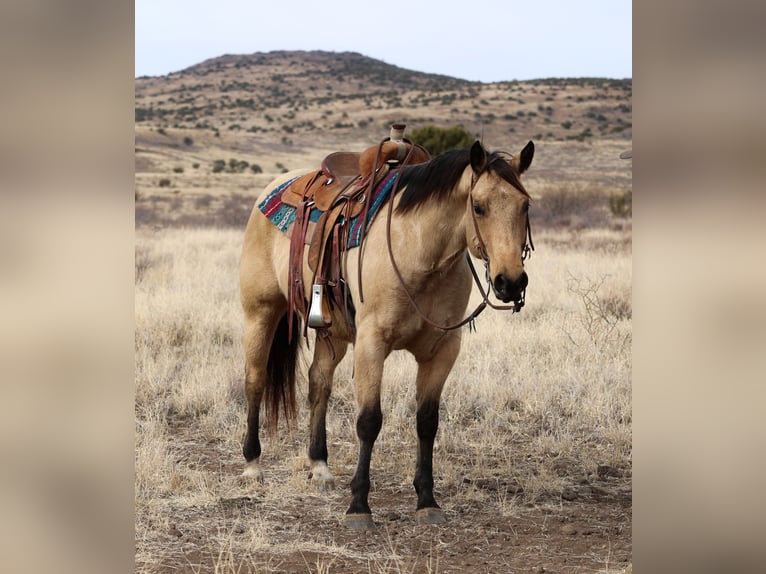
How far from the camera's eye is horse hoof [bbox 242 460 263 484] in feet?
18.7

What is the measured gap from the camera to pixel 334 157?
596 centimetres

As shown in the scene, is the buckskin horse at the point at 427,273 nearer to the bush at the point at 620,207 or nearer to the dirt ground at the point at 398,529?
the dirt ground at the point at 398,529

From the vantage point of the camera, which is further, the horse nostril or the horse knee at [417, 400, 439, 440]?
the horse knee at [417, 400, 439, 440]

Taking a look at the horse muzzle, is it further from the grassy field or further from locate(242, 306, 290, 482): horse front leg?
locate(242, 306, 290, 482): horse front leg

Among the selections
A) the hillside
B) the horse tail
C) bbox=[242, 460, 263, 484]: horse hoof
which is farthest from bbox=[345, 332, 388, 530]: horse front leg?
the hillside

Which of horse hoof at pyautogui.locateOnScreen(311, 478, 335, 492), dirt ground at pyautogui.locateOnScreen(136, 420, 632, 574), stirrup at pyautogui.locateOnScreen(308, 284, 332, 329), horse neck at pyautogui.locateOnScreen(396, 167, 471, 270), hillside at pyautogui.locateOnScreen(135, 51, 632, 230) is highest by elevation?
hillside at pyautogui.locateOnScreen(135, 51, 632, 230)

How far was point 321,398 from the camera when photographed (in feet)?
19.1

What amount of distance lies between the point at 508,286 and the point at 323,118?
241 ft
